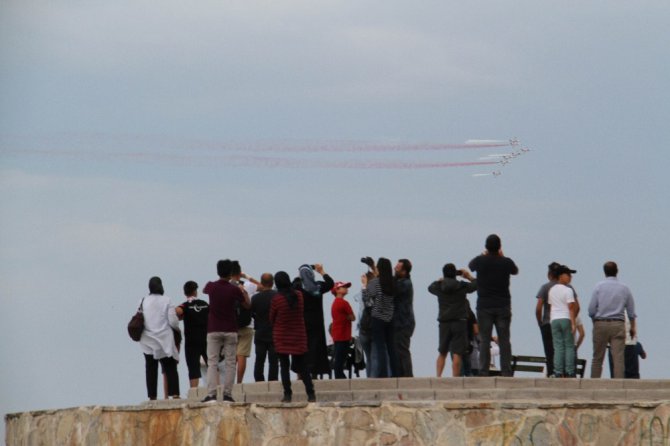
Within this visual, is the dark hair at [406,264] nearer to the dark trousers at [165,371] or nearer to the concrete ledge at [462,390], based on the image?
the concrete ledge at [462,390]

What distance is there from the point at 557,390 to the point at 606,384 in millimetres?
927

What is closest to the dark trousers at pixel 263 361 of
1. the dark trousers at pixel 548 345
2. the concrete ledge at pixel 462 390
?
the concrete ledge at pixel 462 390

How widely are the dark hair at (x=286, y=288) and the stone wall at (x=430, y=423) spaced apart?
2259mm

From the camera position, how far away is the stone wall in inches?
663

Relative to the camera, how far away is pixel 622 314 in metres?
22.2

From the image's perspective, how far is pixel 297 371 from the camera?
1988cm

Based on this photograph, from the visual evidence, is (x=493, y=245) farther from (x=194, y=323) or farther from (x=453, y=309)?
(x=194, y=323)

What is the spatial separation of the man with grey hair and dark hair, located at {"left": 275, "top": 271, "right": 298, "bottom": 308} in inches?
199

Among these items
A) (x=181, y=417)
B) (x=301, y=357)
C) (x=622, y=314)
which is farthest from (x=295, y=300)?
(x=622, y=314)

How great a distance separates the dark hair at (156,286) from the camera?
72.9ft

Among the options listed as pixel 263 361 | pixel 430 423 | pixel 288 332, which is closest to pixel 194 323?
pixel 263 361

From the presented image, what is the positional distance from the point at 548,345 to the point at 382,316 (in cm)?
302

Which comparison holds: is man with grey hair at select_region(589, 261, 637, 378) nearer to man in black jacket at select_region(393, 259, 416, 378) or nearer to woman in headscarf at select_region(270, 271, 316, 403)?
man in black jacket at select_region(393, 259, 416, 378)

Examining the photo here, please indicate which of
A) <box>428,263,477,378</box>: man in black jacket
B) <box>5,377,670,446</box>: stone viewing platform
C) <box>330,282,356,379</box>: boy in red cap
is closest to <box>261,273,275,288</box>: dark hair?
<box>330,282,356,379</box>: boy in red cap
